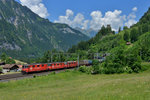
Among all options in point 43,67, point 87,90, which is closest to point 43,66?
point 43,67

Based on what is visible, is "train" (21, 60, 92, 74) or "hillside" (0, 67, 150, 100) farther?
"train" (21, 60, 92, 74)

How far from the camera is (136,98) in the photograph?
1229 centimetres

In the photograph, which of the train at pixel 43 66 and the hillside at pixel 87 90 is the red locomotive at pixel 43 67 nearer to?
the train at pixel 43 66

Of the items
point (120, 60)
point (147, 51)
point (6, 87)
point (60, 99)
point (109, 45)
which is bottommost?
point (6, 87)

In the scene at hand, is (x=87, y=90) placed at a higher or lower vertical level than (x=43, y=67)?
Result: lower

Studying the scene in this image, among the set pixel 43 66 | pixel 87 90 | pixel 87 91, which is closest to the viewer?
pixel 87 91

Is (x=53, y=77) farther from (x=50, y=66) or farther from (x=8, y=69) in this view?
(x=8, y=69)

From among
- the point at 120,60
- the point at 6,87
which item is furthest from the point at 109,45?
the point at 6,87

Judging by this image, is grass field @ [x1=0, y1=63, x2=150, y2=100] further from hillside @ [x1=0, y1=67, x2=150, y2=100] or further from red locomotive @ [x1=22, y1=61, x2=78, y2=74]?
red locomotive @ [x1=22, y1=61, x2=78, y2=74]

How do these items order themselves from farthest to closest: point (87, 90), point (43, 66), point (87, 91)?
point (43, 66) → point (87, 90) → point (87, 91)

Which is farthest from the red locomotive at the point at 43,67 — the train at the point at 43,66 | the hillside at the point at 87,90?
the hillside at the point at 87,90

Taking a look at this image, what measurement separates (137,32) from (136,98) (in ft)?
551

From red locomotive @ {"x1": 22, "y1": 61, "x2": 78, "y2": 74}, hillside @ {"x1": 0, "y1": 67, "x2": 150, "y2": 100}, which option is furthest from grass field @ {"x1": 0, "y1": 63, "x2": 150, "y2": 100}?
red locomotive @ {"x1": 22, "y1": 61, "x2": 78, "y2": 74}

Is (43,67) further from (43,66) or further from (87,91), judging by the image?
A: (87,91)
